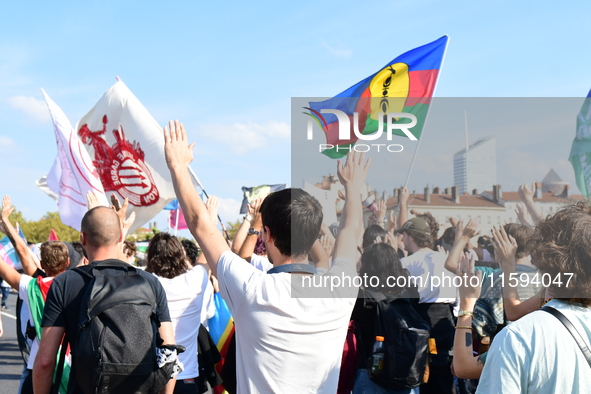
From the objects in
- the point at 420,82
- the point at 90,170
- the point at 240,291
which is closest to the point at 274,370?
the point at 240,291

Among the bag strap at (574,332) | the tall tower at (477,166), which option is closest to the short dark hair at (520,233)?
the tall tower at (477,166)

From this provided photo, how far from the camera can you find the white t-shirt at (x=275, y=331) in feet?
7.39

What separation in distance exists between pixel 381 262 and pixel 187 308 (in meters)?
1.52

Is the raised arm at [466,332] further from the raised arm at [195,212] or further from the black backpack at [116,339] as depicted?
the black backpack at [116,339]

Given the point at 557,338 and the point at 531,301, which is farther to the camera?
the point at 531,301

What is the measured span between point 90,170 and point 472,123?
5009 millimetres

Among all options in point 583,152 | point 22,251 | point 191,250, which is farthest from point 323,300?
point 191,250

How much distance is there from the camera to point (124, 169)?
8.84m

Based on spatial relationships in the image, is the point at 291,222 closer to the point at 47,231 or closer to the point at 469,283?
the point at 469,283

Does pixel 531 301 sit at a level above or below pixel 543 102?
below

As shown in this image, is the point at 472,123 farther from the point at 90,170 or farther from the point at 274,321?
the point at 90,170

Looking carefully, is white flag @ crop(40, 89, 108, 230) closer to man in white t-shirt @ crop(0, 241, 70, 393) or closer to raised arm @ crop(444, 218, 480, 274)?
man in white t-shirt @ crop(0, 241, 70, 393)

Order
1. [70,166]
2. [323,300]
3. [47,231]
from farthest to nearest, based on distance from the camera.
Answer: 1. [47,231]
2. [70,166]
3. [323,300]

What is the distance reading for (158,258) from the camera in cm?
447
